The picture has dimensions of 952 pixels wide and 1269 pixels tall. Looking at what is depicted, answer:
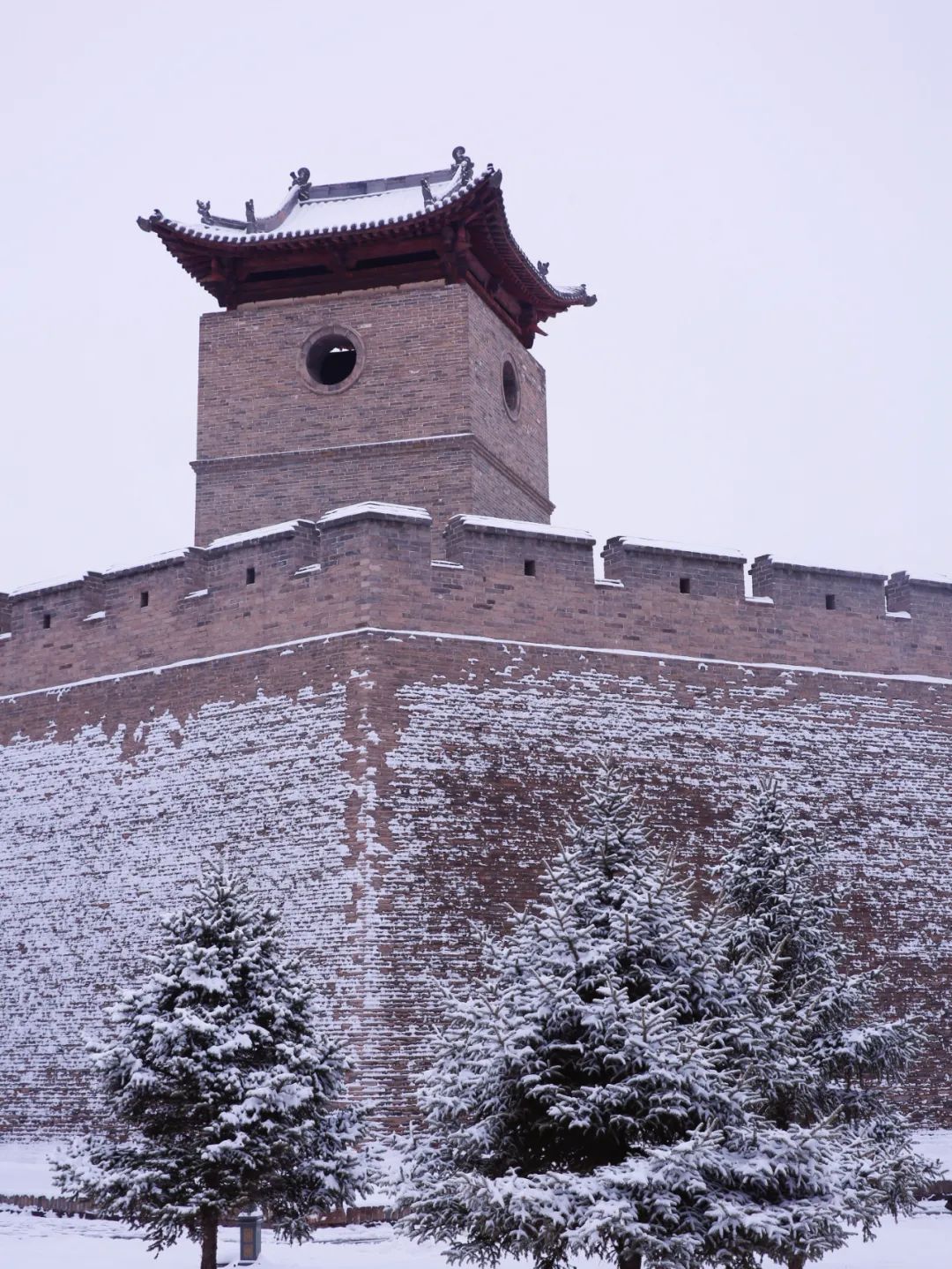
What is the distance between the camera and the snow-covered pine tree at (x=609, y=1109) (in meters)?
6.04

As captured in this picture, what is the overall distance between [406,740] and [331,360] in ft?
21.4

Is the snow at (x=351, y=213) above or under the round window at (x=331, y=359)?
above

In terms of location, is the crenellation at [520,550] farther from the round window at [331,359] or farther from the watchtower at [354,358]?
the round window at [331,359]

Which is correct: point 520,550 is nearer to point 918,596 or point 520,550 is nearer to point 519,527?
point 519,527

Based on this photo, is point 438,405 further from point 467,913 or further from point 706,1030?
point 706,1030

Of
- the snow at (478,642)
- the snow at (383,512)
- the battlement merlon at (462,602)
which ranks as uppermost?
the snow at (383,512)

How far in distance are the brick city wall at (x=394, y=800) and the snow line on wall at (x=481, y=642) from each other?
1.3 inches

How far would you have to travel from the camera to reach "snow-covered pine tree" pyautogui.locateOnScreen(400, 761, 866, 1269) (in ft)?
19.8

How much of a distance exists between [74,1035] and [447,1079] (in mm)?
6357

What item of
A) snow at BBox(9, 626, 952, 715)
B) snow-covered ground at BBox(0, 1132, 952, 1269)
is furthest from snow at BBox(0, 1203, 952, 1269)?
snow at BBox(9, 626, 952, 715)

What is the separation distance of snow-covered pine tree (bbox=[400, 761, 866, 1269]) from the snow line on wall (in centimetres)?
521

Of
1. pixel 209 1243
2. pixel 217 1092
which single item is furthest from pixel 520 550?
pixel 209 1243

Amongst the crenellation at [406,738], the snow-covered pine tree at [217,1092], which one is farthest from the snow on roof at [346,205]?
the snow-covered pine tree at [217,1092]

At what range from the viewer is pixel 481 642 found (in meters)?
12.2
